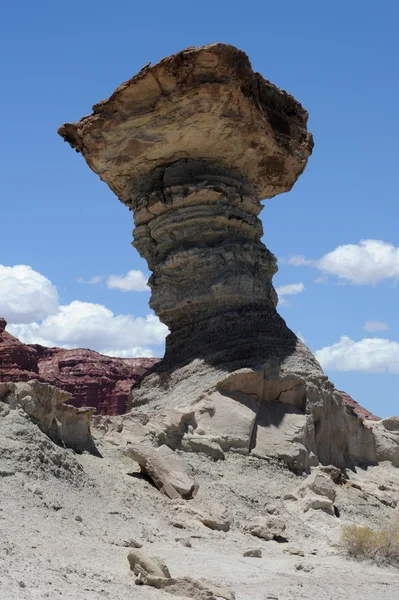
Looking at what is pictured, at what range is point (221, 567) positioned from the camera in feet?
29.5

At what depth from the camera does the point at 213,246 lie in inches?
719

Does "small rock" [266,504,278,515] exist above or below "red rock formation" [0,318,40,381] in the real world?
below

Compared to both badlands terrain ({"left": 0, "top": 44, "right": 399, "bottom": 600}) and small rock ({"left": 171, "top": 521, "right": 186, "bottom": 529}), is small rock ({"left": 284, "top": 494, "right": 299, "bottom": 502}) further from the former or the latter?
small rock ({"left": 171, "top": 521, "right": 186, "bottom": 529})

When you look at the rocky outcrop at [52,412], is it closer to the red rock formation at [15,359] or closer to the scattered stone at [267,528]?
the scattered stone at [267,528]

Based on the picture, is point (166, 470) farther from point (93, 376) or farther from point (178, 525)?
point (93, 376)

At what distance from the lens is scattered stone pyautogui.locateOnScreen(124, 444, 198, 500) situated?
12.2 metres

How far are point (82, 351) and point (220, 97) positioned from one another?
48099 millimetres

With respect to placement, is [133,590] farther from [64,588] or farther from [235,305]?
[235,305]

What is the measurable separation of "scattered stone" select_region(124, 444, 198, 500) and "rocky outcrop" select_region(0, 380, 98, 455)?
75 cm

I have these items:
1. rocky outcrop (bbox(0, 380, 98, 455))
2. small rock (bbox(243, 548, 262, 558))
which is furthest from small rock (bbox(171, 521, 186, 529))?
rocky outcrop (bbox(0, 380, 98, 455))

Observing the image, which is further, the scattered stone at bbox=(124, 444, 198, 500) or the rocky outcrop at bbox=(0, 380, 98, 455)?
the scattered stone at bbox=(124, 444, 198, 500)

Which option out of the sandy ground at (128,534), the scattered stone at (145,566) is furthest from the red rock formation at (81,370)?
the scattered stone at (145,566)

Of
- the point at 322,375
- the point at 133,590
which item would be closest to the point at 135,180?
the point at 322,375

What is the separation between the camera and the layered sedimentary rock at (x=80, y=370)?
182ft
